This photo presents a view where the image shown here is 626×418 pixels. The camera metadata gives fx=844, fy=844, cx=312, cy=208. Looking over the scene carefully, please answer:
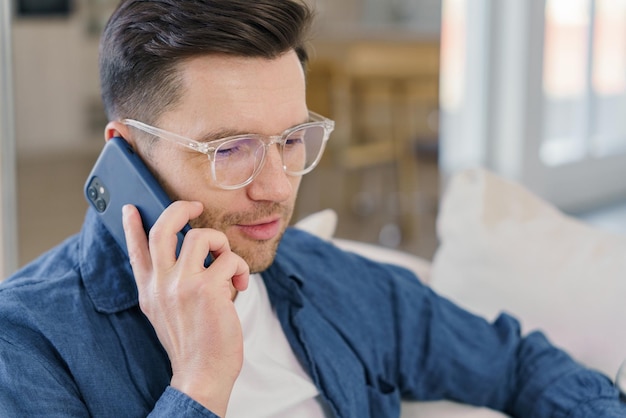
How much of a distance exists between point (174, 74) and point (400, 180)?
288cm

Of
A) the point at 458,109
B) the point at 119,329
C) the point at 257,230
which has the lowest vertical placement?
the point at 458,109

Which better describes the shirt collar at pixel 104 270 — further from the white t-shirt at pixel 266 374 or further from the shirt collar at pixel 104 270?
the white t-shirt at pixel 266 374

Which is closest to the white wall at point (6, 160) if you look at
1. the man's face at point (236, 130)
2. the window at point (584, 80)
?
the man's face at point (236, 130)

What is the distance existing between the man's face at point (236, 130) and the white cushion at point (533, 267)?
1.99 ft

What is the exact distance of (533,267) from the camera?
1668mm

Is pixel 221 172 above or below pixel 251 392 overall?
above

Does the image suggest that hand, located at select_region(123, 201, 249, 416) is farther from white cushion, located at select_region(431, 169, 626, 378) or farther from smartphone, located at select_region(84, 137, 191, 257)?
white cushion, located at select_region(431, 169, 626, 378)

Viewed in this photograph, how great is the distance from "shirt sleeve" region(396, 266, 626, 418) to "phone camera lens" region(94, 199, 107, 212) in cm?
58

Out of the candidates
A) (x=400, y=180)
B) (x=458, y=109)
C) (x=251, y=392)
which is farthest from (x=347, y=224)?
(x=251, y=392)

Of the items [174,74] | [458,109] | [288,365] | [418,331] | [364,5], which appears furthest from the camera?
[458,109]

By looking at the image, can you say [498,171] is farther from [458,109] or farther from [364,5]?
[364,5]

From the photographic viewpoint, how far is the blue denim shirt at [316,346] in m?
1.08

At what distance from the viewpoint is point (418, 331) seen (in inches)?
59.8

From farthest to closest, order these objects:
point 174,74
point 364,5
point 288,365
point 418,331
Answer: point 364,5, point 418,331, point 288,365, point 174,74
